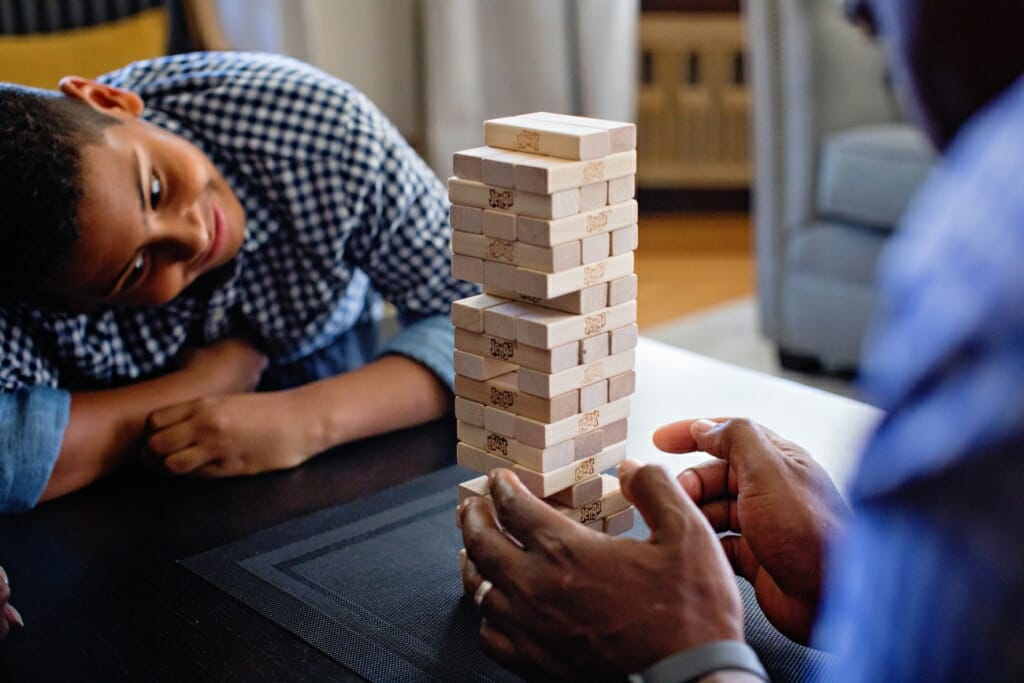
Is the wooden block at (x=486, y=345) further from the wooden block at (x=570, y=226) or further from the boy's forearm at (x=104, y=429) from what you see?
the boy's forearm at (x=104, y=429)

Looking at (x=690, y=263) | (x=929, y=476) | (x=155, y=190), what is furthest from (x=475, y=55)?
(x=929, y=476)

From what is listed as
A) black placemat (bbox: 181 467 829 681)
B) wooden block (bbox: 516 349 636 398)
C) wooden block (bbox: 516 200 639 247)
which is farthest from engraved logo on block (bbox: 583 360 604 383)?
black placemat (bbox: 181 467 829 681)

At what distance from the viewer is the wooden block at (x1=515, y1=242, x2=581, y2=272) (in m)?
0.88

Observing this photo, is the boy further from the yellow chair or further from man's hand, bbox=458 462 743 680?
the yellow chair

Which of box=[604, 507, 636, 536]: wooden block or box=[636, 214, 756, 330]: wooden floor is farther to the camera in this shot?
box=[636, 214, 756, 330]: wooden floor

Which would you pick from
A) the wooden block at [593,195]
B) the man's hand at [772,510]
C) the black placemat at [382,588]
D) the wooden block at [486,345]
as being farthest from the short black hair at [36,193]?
the man's hand at [772,510]

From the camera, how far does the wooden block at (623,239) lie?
93cm

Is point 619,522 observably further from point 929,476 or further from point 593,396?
point 929,476

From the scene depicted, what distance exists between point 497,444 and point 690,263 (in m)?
3.21

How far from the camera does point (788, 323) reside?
120 inches

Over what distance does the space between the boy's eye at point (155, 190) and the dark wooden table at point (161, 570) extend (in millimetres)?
297

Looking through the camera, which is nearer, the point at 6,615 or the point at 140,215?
the point at 6,615

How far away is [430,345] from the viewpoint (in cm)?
141

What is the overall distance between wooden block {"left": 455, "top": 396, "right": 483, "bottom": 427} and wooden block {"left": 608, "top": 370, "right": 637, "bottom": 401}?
11 cm
